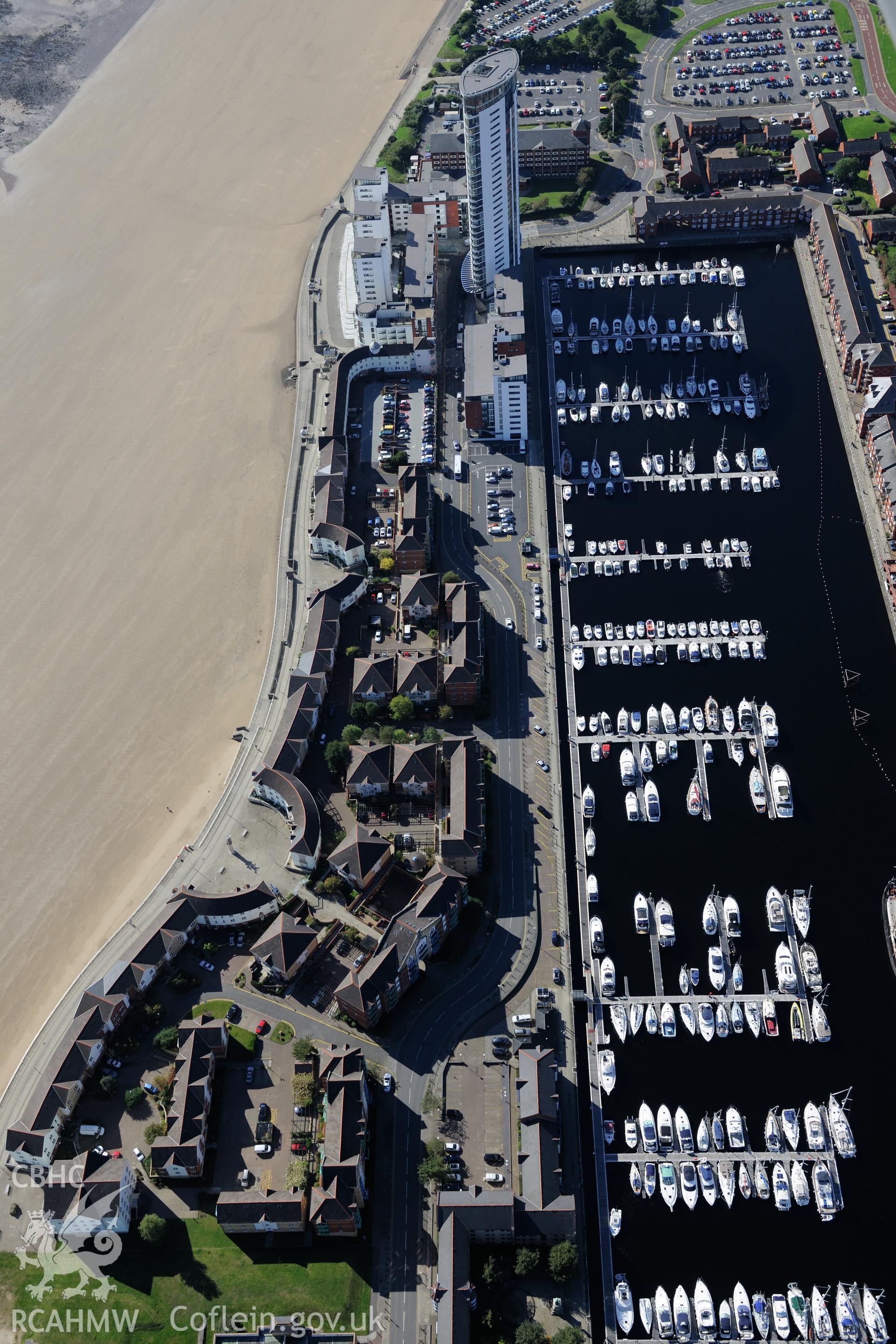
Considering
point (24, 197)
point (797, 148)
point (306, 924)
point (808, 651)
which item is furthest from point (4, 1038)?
point (797, 148)

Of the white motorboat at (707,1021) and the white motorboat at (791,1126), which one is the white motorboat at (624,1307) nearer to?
the white motorboat at (791,1126)

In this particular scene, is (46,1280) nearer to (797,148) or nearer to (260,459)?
(260,459)

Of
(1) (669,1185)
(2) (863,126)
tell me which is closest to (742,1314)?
(1) (669,1185)

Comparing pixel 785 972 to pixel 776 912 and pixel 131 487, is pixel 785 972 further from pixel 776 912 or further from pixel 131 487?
pixel 131 487

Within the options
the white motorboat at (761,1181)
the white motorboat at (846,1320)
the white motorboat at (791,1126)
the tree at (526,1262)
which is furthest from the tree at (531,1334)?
the white motorboat at (791,1126)

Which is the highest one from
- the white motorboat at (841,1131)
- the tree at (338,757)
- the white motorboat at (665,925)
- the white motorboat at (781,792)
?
the tree at (338,757)

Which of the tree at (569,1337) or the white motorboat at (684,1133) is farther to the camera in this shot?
the white motorboat at (684,1133)
